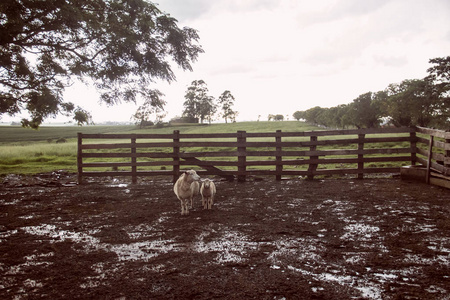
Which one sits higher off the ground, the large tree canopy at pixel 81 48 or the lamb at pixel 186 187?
the large tree canopy at pixel 81 48

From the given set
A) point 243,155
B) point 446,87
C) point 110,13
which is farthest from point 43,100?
point 446,87

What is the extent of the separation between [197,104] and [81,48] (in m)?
70.9

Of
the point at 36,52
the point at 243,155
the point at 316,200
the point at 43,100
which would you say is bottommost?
the point at 316,200

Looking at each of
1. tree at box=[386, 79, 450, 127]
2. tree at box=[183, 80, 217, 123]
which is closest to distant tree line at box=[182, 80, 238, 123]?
tree at box=[183, 80, 217, 123]

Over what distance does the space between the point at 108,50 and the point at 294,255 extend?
1364 centimetres

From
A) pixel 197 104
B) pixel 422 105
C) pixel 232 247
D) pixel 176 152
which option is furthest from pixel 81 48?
pixel 197 104

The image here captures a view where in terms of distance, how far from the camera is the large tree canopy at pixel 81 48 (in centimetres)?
1153

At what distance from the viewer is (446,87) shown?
35.8 meters

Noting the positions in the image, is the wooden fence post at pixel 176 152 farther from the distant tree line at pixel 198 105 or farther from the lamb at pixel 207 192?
the distant tree line at pixel 198 105

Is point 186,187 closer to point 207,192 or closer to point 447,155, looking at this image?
point 207,192

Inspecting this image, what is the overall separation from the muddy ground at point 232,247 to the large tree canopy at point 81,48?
22.6 feet

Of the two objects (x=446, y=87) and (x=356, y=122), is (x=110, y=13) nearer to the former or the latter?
(x=446, y=87)

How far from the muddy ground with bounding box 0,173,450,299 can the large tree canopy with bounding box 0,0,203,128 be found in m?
6.89

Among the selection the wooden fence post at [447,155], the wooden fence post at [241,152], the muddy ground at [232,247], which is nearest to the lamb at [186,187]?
the muddy ground at [232,247]
